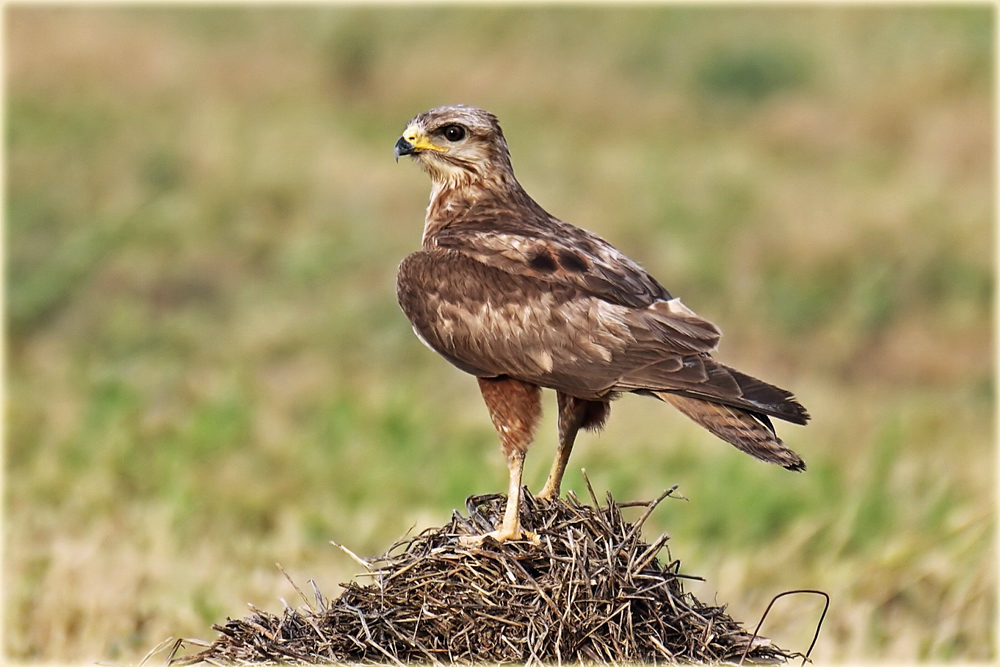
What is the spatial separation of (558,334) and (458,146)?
128cm

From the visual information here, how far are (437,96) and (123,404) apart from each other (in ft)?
36.1

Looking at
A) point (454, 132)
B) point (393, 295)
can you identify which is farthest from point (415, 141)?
point (393, 295)

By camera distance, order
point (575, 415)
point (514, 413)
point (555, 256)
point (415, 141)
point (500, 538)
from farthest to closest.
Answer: point (415, 141) < point (555, 256) < point (575, 415) < point (514, 413) < point (500, 538)

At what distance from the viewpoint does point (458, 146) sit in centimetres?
623

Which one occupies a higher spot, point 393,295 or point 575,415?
point 393,295

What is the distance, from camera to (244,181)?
18.5 m

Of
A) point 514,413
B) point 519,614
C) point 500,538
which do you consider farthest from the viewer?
point 514,413

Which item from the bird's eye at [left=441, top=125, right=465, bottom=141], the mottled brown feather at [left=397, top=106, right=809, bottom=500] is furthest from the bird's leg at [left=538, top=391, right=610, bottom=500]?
the bird's eye at [left=441, top=125, right=465, bottom=141]

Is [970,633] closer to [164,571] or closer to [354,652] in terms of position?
[164,571]

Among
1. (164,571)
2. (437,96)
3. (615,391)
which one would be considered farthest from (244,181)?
(615,391)

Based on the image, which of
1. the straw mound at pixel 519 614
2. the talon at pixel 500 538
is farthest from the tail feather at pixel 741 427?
the talon at pixel 500 538

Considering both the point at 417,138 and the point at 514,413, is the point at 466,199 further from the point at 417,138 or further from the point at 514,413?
the point at 514,413

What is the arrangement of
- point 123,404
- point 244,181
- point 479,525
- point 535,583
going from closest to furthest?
point 535,583, point 479,525, point 123,404, point 244,181

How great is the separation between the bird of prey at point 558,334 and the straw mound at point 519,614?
0.18 metres
